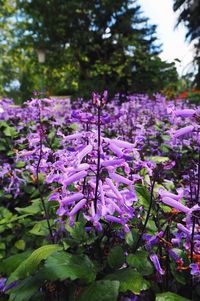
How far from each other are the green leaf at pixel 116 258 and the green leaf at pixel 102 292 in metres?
0.20

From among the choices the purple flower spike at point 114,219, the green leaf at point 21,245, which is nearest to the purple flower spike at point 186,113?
the purple flower spike at point 114,219

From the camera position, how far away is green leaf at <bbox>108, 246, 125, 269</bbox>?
1.77 metres

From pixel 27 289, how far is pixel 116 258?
417 mm

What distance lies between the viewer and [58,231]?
2.26 meters

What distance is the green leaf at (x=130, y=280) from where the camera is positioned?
1525 millimetres

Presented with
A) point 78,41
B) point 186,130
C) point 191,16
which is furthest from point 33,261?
point 191,16

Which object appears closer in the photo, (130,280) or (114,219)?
(130,280)

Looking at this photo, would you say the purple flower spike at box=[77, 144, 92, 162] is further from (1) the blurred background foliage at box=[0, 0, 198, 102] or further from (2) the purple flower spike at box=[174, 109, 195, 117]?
(1) the blurred background foliage at box=[0, 0, 198, 102]

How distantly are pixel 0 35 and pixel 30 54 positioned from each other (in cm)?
303

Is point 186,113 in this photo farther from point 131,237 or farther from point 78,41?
point 78,41

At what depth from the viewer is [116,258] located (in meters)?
1.79

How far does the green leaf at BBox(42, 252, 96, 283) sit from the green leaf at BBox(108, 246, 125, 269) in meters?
0.12

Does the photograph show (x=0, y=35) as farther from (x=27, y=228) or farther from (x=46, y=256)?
(x=46, y=256)

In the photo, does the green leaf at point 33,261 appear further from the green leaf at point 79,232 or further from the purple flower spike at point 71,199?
the purple flower spike at point 71,199
